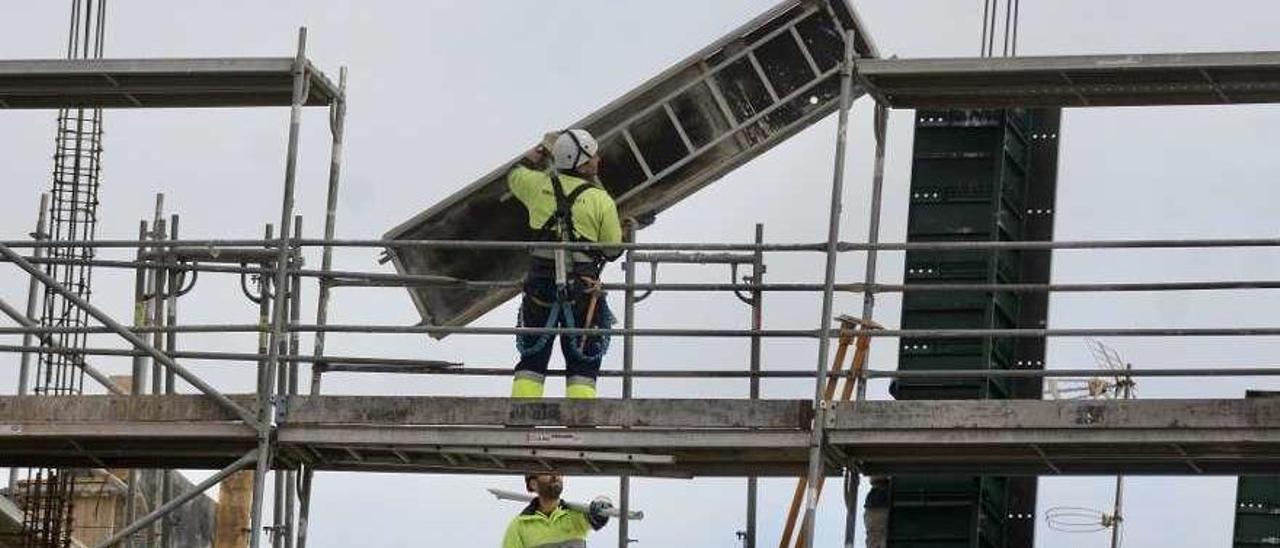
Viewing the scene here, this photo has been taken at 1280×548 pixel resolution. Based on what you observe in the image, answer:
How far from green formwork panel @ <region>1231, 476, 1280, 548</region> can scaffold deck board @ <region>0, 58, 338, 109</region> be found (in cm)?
884

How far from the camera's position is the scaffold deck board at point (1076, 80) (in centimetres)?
2212

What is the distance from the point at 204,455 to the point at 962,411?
17.2 feet

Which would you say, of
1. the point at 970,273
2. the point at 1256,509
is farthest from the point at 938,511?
the point at 1256,509

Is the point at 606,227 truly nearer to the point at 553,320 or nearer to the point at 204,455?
the point at 553,320

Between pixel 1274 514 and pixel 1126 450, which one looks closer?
pixel 1126 450

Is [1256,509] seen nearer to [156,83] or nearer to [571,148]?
[571,148]

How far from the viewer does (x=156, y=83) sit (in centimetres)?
2327

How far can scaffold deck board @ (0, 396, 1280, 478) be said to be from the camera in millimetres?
21469

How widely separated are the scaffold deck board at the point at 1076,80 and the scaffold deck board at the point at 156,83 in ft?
12.7

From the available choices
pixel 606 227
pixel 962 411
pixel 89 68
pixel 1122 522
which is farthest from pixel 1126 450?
pixel 1122 522

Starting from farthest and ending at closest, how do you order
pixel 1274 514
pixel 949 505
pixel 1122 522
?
pixel 1122 522
pixel 1274 514
pixel 949 505

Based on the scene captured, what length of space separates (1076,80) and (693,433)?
342cm

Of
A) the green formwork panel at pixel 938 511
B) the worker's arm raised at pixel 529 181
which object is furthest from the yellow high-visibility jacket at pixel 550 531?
the green formwork panel at pixel 938 511

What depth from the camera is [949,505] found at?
86.0ft
